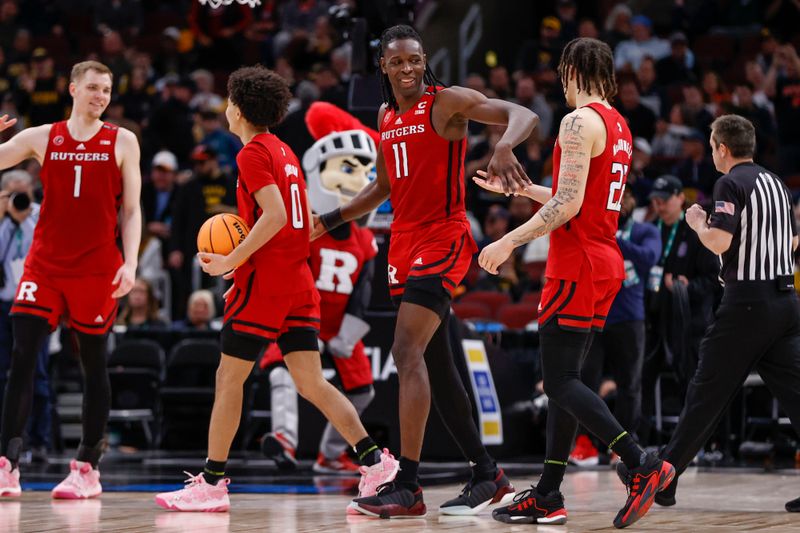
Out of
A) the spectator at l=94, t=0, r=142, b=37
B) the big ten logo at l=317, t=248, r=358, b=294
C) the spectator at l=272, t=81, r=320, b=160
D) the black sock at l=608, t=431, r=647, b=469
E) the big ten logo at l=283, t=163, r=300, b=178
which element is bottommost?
the black sock at l=608, t=431, r=647, b=469

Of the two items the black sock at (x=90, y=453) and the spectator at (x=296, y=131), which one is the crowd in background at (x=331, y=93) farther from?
the black sock at (x=90, y=453)

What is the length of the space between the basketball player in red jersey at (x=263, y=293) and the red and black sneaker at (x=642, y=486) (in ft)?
4.15

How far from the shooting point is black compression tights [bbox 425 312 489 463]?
6.03 m

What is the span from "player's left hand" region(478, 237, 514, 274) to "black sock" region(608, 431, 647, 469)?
2.94ft

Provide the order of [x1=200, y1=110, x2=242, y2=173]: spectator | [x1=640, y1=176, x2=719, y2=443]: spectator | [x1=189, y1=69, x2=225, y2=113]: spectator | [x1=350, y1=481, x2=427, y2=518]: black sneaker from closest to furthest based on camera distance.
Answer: [x1=350, y1=481, x2=427, y2=518]: black sneaker < [x1=640, y1=176, x2=719, y2=443]: spectator < [x1=200, y1=110, x2=242, y2=173]: spectator < [x1=189, y1=69, x2=225, y2=113]: spectator

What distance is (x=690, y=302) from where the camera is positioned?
9891mm

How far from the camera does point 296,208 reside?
633 centimetres

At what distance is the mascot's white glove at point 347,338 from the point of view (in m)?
8.46

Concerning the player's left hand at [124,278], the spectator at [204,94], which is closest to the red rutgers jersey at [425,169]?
the player's left hand at [124,278]

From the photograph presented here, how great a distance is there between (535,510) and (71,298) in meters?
2.90

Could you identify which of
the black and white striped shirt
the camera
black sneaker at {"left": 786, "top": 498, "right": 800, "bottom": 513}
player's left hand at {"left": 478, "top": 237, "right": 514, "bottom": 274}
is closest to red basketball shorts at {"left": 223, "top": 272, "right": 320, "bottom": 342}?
player's left hand at {"left": 478, "top": 237, "right": 514, "bottom": 274}

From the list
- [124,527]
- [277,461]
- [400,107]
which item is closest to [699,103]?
[277,461]

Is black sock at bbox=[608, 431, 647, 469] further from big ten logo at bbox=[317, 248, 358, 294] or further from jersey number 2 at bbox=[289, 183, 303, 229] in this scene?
big ten logo at bbox=[317, 248, 358, 294]

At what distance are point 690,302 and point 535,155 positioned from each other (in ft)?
14.7
